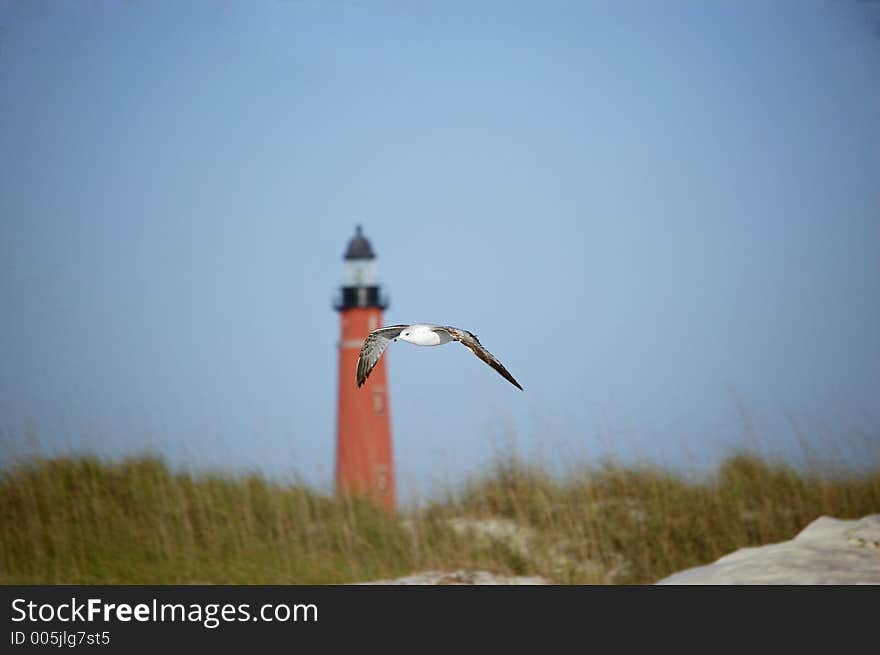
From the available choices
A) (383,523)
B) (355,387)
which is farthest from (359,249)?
(383,523)

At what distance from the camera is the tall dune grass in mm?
10945

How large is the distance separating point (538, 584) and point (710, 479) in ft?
7.16

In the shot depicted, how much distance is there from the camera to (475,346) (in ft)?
20.9

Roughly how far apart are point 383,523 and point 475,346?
5371 mm

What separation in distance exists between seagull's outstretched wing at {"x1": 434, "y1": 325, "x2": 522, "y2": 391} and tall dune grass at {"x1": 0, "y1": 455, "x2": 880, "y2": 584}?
4.59 meters

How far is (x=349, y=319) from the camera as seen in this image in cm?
2327

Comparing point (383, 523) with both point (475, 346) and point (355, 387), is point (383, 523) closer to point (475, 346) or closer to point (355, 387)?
point (475, 346)

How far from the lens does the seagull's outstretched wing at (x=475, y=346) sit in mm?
6316

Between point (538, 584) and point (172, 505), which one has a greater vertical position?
point (172, 505)

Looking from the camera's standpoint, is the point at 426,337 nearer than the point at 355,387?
Yes

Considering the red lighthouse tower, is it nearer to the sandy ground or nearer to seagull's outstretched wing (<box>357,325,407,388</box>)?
the sandy ground

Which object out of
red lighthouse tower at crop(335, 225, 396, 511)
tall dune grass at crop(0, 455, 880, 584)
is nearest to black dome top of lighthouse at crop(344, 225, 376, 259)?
red lighthouse tower at crop(335, 225, 396, 511)
